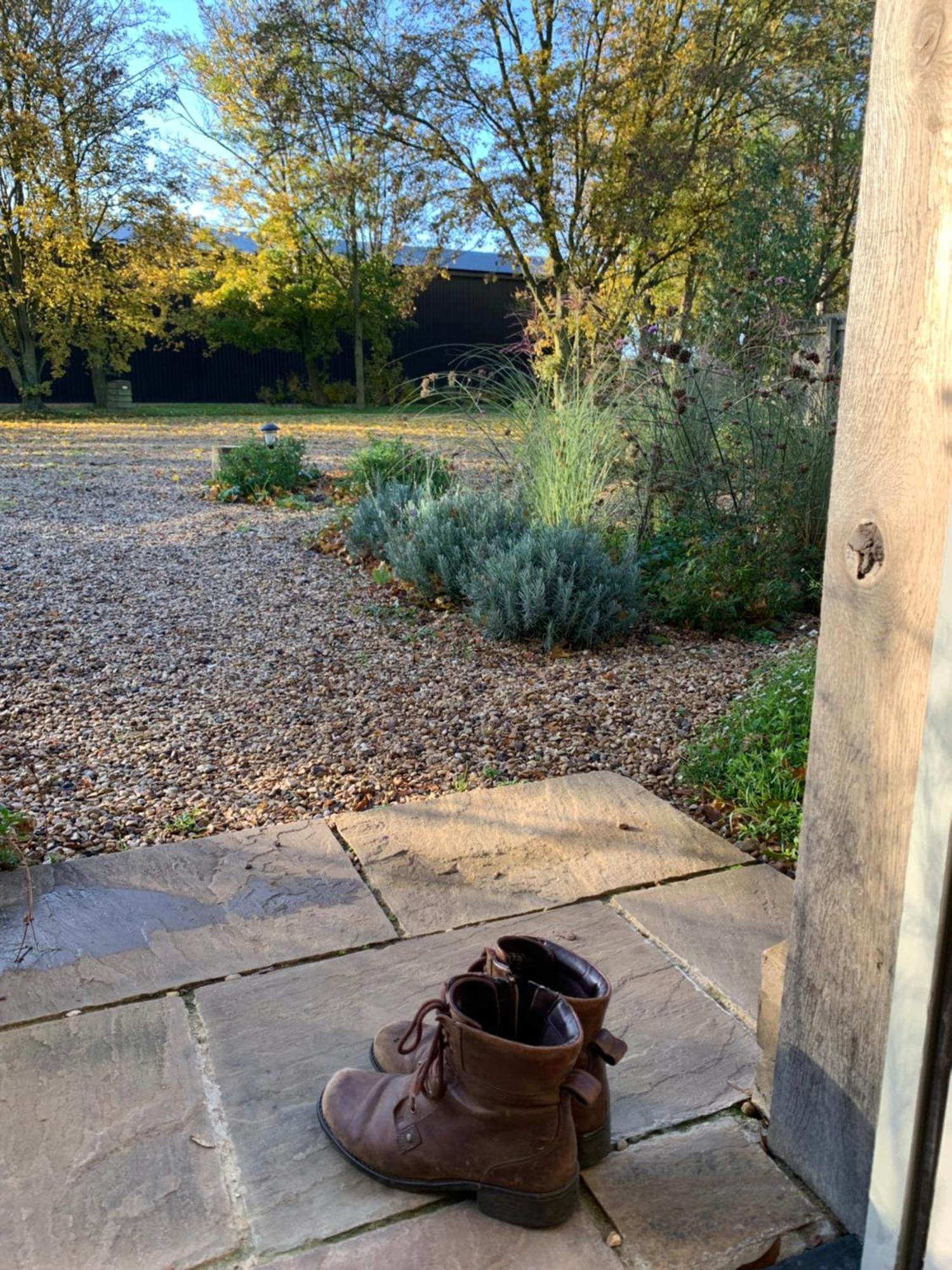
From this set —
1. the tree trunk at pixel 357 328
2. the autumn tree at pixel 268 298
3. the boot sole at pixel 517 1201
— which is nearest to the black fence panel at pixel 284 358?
the autumn tree at pixel 268 298

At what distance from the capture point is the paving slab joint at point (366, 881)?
1892mm

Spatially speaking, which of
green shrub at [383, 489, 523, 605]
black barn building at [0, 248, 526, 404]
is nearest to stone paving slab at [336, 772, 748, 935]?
green shrub at [383, 489, 523, 605]

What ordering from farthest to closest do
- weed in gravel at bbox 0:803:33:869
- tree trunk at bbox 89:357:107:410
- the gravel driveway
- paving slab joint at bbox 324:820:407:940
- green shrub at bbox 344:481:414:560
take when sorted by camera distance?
tree trunk at bbox 89:357:107:410
green shrub at bbox 344:481:414:560
the gravel driveway
weed in gravel at bbox 0:803:33:869
paving slab joint at bbox 324:820:407:940

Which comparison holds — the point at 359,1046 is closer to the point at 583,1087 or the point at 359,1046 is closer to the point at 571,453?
the point at 583,1087

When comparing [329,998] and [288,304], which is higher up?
[288,304]

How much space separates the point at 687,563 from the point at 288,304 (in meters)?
17.6

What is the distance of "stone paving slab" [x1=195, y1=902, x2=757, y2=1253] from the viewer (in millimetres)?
1255

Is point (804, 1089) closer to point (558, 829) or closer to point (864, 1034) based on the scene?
point (864, 1034)

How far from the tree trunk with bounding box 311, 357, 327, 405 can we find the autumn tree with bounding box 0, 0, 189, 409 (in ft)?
14.5

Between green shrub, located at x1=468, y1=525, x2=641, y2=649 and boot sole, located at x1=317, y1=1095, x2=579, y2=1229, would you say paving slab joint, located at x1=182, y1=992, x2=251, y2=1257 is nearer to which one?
boot sole, located at x1=317, y1=1095, x2=579, y2=1229

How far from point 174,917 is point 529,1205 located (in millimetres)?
1012

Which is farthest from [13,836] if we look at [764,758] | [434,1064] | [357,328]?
[357,328]

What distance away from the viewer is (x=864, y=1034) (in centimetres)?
112

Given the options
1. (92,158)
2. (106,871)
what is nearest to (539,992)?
(106,871)
